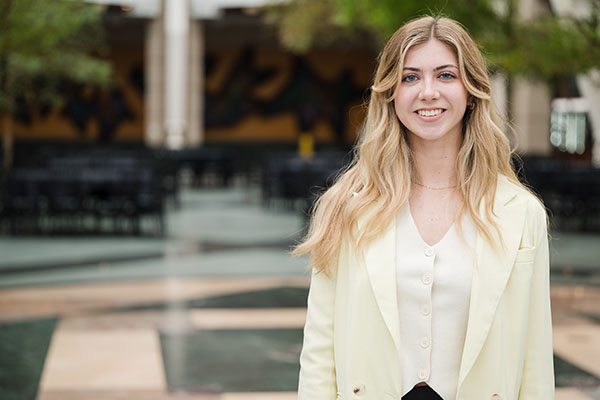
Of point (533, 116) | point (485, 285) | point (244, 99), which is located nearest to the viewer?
point (485, 285)

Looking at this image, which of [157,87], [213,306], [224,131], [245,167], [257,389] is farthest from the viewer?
[224,131]

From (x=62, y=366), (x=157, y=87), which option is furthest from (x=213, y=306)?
(x=157, y=87)

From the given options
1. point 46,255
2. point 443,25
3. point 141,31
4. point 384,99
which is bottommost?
point 46,255

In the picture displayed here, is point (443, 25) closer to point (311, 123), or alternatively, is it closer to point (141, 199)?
point (141, 199)

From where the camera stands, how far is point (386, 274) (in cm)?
236

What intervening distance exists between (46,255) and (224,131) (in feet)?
102

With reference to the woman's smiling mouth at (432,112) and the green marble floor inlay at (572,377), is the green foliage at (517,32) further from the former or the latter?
the woman's smiling mouth at (432,112)

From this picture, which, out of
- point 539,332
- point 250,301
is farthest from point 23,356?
point 539,332

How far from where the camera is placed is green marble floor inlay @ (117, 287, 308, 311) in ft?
29.5

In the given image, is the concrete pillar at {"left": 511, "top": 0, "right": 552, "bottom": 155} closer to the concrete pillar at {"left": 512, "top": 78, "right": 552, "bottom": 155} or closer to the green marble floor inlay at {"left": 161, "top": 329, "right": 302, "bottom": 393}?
the concrete pillar at {"left": 512, "top": 78, "right": 552, "bottom": 155}

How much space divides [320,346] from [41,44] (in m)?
14.1

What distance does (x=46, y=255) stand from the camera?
13.1 meters

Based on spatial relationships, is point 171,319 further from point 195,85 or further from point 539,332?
point 195,85

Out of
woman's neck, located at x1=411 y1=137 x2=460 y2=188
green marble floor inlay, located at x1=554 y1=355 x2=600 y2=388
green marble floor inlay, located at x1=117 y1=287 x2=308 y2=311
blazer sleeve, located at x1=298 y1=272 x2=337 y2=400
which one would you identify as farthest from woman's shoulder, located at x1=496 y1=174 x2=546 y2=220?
green marble floor inlay, located at x1=117 y1=287 x2=308 y2=311
